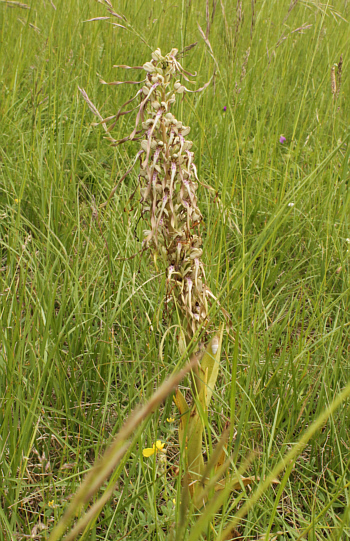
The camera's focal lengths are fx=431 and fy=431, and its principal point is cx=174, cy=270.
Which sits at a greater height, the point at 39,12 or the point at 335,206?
the point at 39,12

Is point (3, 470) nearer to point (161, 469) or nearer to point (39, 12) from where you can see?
point (161, 469)

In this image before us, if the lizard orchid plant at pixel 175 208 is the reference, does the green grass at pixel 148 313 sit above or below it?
below

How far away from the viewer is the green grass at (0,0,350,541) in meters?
1.01

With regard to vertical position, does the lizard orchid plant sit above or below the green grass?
above

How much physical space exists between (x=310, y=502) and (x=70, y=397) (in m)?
0.69

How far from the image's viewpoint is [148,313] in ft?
4.96

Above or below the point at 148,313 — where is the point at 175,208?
above

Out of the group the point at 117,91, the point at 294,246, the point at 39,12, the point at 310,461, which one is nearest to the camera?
the point at 310,461

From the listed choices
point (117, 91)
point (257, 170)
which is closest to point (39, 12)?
point (117, 91)

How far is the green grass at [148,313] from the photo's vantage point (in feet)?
3.30

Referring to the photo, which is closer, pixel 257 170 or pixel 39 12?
→ pixel 257 170

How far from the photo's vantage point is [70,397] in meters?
1.24

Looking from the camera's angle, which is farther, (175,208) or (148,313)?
(148,313)

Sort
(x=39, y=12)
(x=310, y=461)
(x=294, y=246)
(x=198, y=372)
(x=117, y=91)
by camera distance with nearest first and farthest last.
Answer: (x=198, y=372) → (x=310, y=461) → (x=294, y=246) → (x=117, y=91) → (x=39, y=12)
